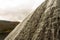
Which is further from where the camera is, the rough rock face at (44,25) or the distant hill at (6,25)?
the distant hill at (6,25)

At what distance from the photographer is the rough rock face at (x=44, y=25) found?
73 centimetres

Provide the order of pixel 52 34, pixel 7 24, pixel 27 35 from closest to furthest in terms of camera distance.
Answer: pixel 52 34 → pixel 27 35 → pixel 7 24

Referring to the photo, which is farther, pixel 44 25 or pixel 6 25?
pixel 6 25

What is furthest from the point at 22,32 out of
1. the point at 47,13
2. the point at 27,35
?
the point at 47,13

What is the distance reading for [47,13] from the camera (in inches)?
31.9

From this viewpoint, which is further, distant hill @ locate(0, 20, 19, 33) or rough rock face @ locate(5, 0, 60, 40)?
distant hill @ locate(0, 20, 19, 33)

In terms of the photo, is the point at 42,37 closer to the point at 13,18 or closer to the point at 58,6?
Result: the point at 58,6

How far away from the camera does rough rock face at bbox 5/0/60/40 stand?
726mm

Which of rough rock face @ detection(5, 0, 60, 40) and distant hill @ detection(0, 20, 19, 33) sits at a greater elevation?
distant hill @ detection(0, 20, 19, 33)

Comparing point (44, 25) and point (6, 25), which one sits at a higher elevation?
point (6, 25)

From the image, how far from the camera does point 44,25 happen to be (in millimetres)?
766

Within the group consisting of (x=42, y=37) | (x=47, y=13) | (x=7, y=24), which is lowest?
(x=42, y=37)

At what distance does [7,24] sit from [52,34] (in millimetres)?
877

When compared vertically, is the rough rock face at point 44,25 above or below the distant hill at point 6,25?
below
